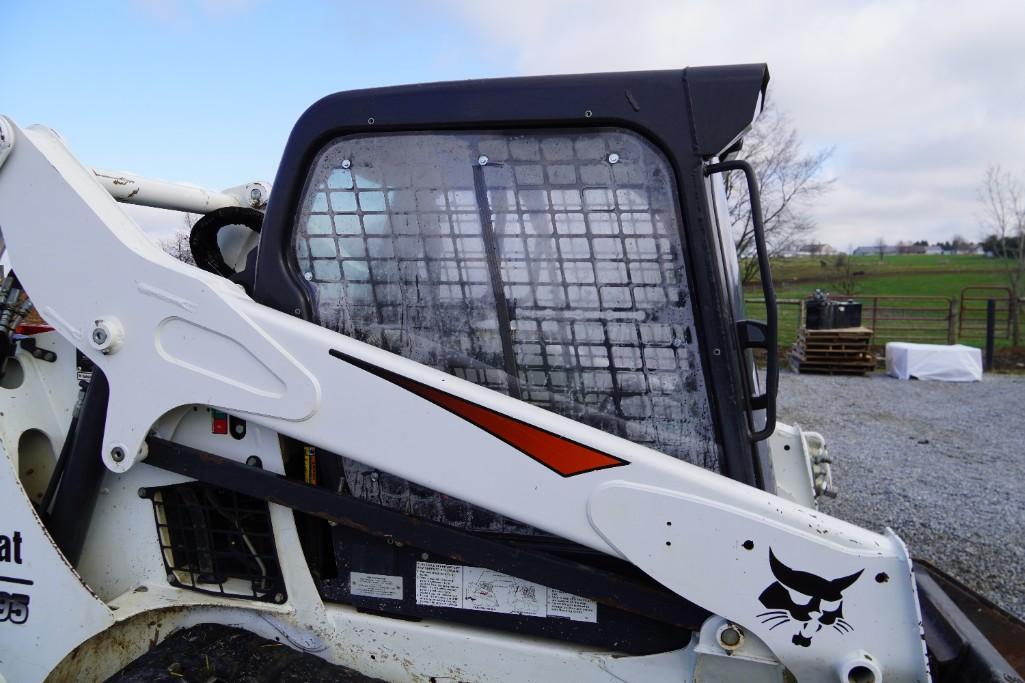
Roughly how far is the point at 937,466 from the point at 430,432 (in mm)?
6306

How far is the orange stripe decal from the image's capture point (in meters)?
1.77

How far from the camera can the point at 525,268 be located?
191 cm

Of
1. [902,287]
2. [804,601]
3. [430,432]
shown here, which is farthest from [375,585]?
[902,287]

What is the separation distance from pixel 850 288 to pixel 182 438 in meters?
22.6

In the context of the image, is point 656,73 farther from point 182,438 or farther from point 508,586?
point 182,438

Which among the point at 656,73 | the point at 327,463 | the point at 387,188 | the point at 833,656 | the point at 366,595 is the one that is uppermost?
the point at 656,73

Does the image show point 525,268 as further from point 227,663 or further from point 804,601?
point 227,663

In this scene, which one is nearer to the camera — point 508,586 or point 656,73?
point 656,73

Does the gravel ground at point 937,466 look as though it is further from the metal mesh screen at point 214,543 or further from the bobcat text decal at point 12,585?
the bobcat text decal at point 12,585

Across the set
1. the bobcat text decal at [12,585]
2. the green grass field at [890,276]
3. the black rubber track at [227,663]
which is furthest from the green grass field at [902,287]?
the bobcat text decal at [12,585]

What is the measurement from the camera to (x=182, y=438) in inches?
82.8

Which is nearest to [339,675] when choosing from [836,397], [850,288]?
[836,397]

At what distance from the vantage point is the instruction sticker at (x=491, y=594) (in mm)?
1967

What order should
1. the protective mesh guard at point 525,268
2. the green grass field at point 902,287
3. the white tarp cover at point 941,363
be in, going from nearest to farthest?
the protective mesh guard at point 525,268 → the white tarp cover at point 941,363 → the green grass field at point 902,287
